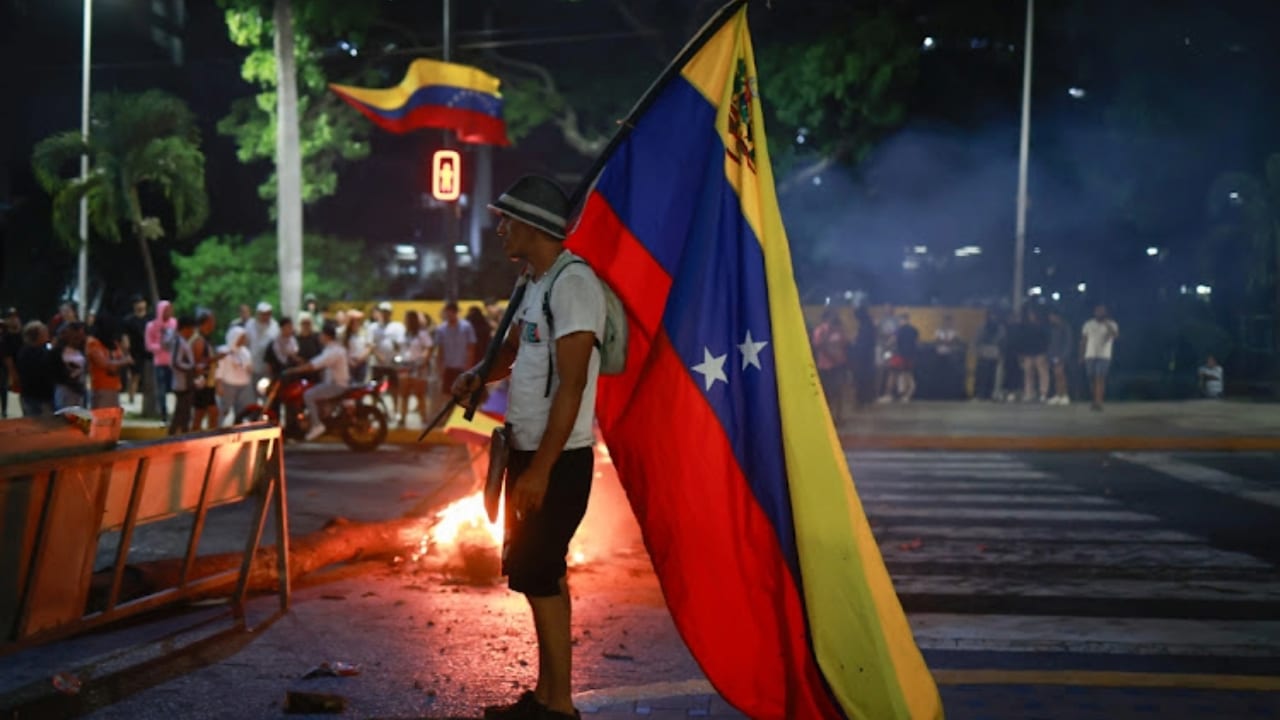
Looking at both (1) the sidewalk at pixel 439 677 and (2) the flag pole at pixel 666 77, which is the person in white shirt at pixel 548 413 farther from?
(1) the sidewalk at pixel 439 677

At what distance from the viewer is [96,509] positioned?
5.46 m

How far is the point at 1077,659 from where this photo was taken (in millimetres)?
6117

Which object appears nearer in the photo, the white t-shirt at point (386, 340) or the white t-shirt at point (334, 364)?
the white t-shirt at point (334, 364)

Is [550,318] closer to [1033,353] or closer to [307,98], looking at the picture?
[1033,353]

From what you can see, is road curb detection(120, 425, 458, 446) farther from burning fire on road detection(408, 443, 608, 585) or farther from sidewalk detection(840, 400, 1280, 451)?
burning fire on road detection(408, 443, 608, 585)

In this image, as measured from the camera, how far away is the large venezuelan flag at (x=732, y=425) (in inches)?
166

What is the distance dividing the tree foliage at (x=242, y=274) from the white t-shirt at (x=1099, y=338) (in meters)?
16.0

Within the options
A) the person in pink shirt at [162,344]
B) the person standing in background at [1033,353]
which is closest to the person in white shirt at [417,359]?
the person in pink shirt at [162,344]

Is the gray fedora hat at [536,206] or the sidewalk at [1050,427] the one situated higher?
the gray fedora hat at [536,206]

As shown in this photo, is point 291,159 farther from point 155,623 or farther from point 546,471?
point 546,471

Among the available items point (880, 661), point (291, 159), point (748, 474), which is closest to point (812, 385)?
point (748, 474)

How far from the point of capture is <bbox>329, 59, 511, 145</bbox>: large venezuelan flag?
19.7 m

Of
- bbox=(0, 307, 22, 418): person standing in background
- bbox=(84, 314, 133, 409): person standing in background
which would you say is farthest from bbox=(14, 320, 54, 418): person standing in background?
bbox=(0, 307, 22, 418): person standing in background

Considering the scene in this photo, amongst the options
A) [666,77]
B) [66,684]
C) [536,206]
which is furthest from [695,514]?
[66,684]
